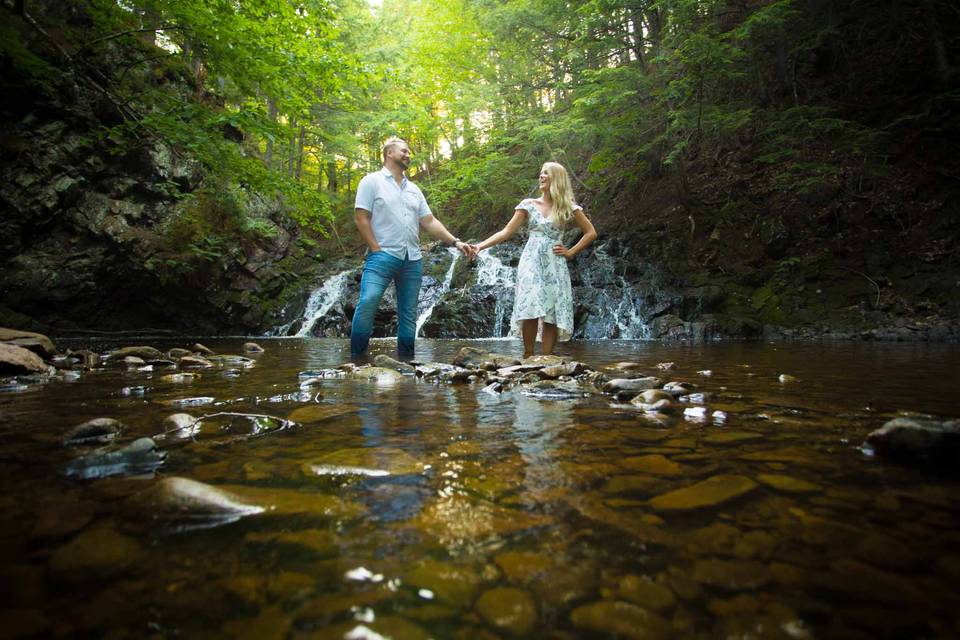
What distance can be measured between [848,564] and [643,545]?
1.31 feet

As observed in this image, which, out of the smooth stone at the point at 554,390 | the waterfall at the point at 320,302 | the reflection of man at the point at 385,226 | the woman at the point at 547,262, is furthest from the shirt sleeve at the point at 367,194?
the waterfall at the point at 320,302

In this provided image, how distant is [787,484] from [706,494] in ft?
0.91

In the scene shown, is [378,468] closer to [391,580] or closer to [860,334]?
[391,580]

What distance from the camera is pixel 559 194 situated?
16.4 feet

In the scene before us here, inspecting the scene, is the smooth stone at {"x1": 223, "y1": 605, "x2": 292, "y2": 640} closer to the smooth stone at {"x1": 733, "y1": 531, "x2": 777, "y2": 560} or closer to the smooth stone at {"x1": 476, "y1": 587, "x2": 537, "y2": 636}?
the smooth stone at {"x1": 476, "y1": 587, "x2": 537, "y2": 636}

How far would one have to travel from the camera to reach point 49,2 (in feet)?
33.8

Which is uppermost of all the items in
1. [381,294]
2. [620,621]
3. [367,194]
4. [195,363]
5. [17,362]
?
[367,194]

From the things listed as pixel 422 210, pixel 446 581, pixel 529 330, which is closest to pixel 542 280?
pixel 529 330

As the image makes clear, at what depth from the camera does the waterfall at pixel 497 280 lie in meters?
12.2

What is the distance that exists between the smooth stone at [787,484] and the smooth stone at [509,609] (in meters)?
0.94

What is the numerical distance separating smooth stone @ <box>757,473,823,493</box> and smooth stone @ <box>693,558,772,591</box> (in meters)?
0.51

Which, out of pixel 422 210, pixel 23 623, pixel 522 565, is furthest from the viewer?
pixel 422 210

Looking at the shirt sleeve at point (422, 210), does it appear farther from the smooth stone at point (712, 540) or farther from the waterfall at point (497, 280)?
the waterfall at point (497, 280)

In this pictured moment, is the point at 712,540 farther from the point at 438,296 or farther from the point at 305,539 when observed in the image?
the point at 438,296
